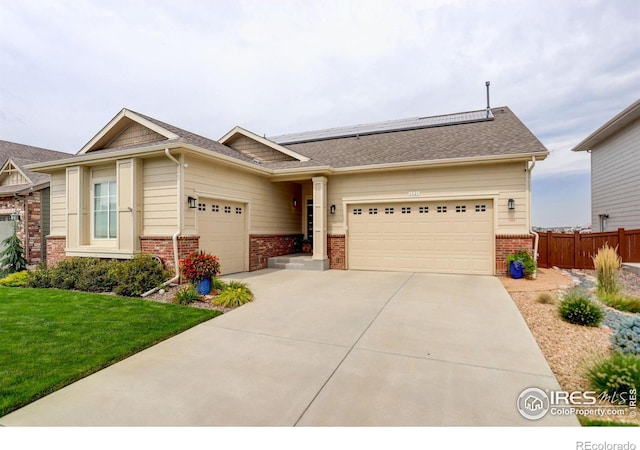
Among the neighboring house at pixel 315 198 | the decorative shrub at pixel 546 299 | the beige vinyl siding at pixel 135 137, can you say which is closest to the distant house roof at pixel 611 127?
the neighboring house at pixel 315 198

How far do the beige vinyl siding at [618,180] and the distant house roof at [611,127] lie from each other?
20 cm

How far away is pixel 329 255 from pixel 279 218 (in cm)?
270

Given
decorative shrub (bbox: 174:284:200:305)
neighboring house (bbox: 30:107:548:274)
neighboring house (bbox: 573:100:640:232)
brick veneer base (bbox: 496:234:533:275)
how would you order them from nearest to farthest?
decorative shrub (bbox: 174:284:200:305)
neighboring house (bbox: 30:107:548:274)
brick veneer base (bbox: 496:234:533:275)
neighboring house (bbox: 573:100:640:232)

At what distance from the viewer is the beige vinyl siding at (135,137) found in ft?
31.1

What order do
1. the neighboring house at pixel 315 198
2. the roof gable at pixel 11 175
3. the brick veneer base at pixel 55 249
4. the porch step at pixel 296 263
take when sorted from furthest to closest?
1. the roof gable at pixel 11 175
2. the porch step at pixel 296 263
3. the brick veneer base at pixel 55 249
4. the neighboring house at pixel 315 198

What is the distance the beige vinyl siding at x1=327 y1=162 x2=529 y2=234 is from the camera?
9.05 meters

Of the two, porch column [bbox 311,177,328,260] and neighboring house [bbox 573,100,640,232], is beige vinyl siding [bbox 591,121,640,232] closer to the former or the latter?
neighboring house [bbox 573,100,640,232]

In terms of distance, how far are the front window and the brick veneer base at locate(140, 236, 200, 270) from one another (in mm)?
1326

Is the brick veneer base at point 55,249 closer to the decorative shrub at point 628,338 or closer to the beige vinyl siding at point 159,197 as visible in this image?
the beige vinyl siding at point 159,197

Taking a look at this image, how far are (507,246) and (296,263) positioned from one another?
22.3ft

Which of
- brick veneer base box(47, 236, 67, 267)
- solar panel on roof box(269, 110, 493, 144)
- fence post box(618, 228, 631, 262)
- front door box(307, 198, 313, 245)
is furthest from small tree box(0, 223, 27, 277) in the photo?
fence post box(618, 228, 631, 262)

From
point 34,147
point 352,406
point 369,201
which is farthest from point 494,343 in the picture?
point 34,147

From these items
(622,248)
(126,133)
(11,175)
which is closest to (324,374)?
(126,133)

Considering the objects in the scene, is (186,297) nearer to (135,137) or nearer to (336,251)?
(336,251)
